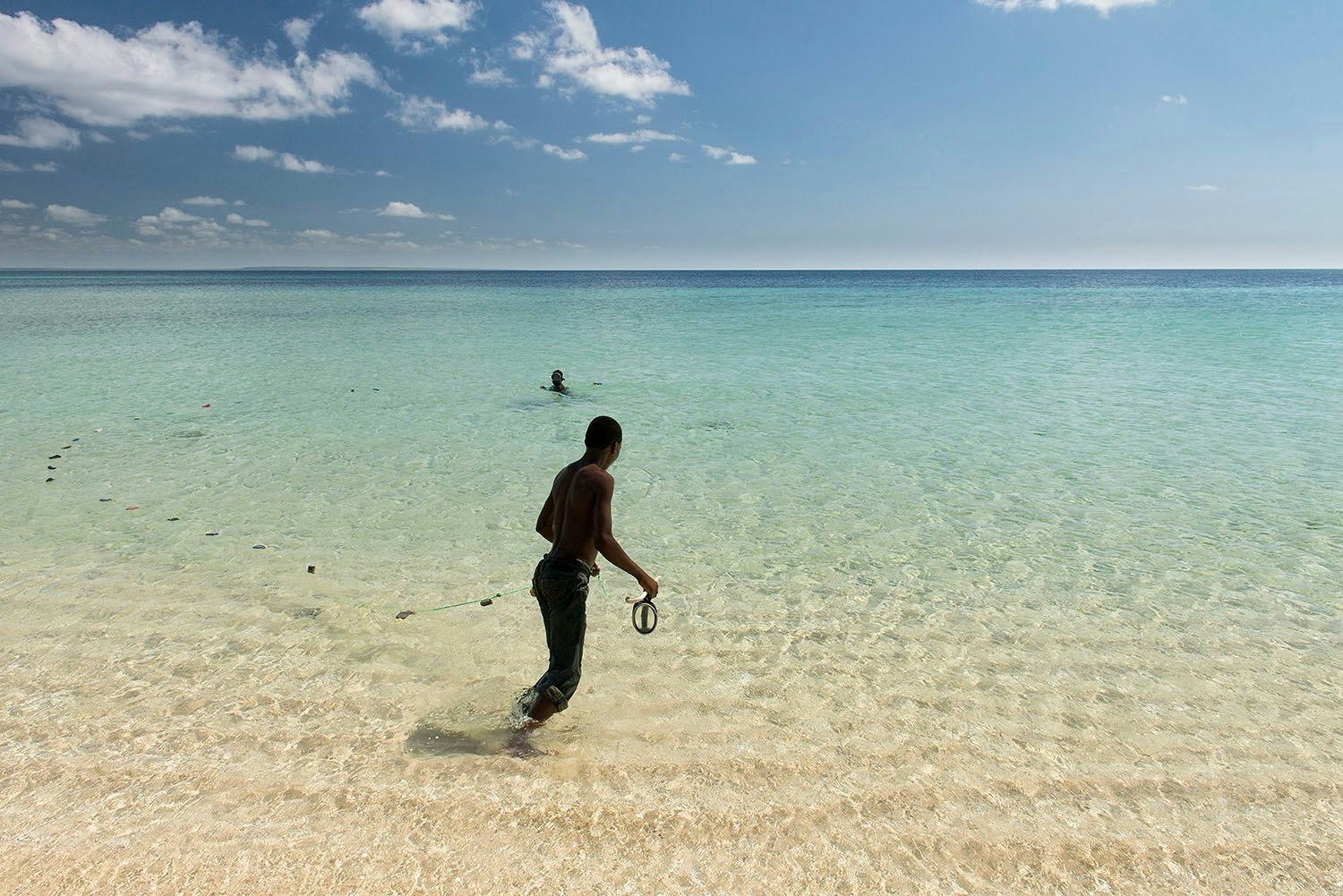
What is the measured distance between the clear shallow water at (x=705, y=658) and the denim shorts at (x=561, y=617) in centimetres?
44

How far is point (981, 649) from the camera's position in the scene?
5816 mm

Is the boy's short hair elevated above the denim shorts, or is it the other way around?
the boy's short hair

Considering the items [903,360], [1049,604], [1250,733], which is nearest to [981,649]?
[1049,604]

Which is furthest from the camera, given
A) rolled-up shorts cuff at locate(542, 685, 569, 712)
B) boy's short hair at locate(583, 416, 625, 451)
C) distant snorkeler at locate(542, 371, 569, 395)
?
distant snorkeler at locate(542, 371, 569, 395)

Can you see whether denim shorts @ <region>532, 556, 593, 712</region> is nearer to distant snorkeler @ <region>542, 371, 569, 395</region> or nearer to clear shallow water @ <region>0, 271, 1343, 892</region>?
clear shallow water @ <region>0, 271, 1343, 892</region>

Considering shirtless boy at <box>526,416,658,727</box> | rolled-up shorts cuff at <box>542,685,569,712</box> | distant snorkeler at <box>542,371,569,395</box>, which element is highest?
shirtless boy at <box>526,416,658,727</box>

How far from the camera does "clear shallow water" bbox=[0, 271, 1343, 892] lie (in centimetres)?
376

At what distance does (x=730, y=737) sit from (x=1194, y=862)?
8.00 ft

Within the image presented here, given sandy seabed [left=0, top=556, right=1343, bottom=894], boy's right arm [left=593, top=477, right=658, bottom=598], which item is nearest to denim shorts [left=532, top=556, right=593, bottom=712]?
boy's right arm [left=593, top=477, right=658, bottom=598]

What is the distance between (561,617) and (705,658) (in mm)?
1804

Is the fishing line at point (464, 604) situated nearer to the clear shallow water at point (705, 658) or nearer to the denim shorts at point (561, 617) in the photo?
the clear shallow water at point (705, 658)

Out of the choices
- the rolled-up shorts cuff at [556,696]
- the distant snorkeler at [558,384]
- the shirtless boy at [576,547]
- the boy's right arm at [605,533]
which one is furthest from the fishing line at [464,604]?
the distant snorkeler at [558,384]

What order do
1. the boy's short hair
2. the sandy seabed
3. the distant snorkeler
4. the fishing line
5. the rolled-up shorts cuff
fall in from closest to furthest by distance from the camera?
the sandy seabed < the boy's short hair < the rolled-up shorts cuff < the fishing line < the distant snorkeler

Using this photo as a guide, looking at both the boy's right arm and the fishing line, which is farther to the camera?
the fishing line
